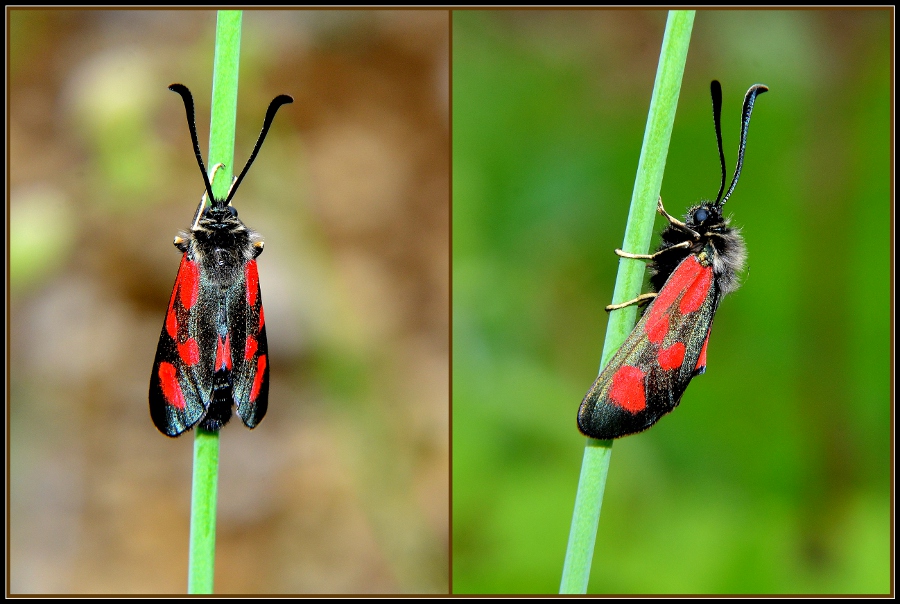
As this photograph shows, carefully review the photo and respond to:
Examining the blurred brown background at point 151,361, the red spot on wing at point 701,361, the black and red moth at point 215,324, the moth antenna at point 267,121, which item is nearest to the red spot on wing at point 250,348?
the black and red moth at point 215,324

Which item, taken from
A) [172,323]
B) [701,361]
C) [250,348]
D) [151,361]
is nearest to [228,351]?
[250,348]

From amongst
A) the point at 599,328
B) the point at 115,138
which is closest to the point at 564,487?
the point at 599,328

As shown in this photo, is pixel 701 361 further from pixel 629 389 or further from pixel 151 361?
pixel 151 361

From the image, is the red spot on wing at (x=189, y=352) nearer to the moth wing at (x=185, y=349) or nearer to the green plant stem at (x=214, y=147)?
the moth wing at (x=185, y=349)

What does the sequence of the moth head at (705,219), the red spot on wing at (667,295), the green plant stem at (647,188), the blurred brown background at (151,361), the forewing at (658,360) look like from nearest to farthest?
the green plant stem at (647,188)
the forewing at (658,360)
the red spot on wing at (667,295)
the moth head at (705,219)
the blurred brown background at (151,361)

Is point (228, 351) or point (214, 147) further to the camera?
point (228, 351)

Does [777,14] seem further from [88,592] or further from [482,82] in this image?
[88,592]
